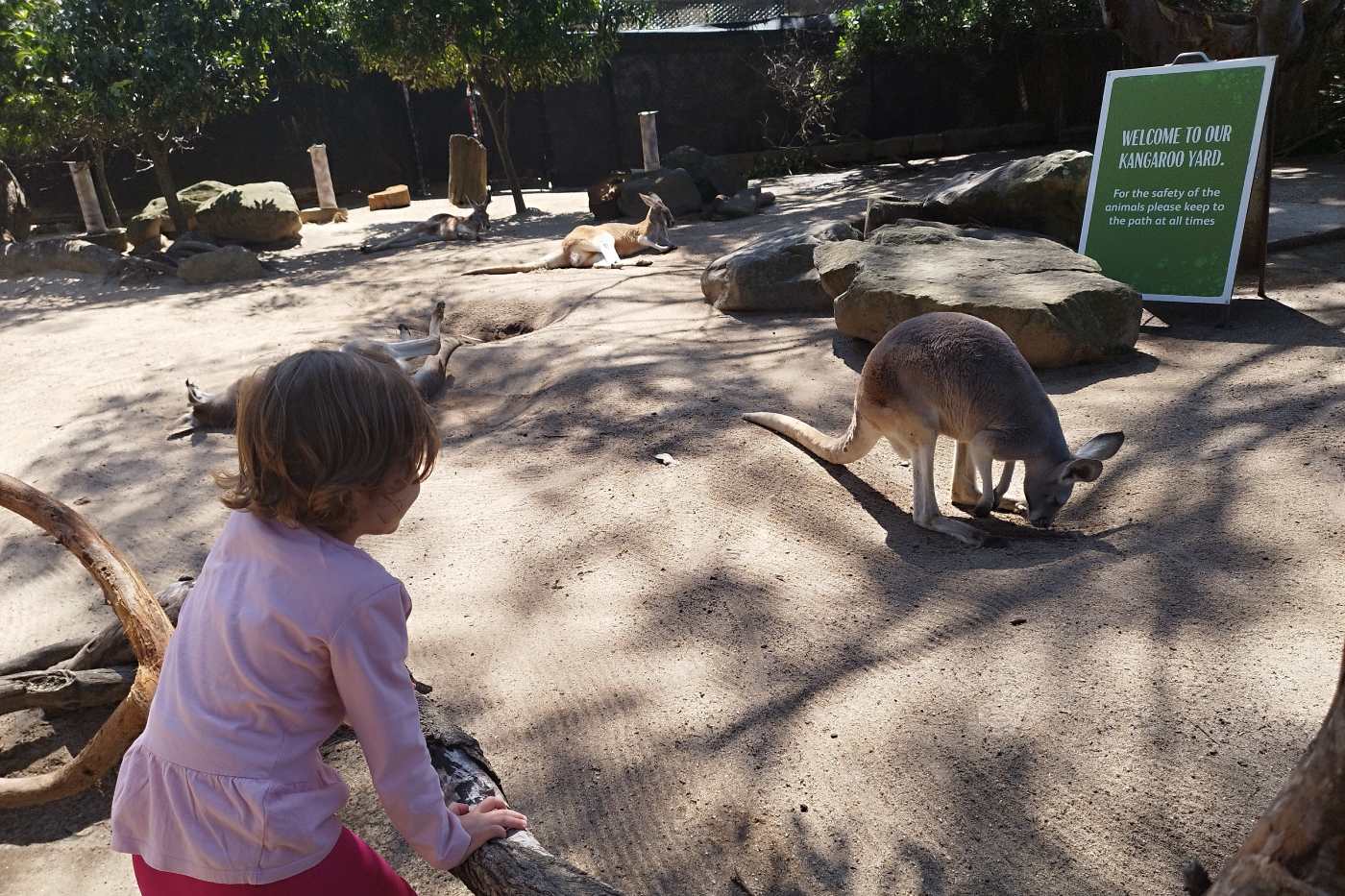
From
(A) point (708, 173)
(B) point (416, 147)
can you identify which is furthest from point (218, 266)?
(B) point (416, 147)

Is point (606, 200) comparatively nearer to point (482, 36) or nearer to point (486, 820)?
point (482, 36)

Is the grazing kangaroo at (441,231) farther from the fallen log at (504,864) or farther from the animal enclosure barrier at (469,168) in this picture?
the fallen log at (504,864)

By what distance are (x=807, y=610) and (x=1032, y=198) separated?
5.07 metres

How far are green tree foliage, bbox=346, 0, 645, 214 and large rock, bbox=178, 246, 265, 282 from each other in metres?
3.09

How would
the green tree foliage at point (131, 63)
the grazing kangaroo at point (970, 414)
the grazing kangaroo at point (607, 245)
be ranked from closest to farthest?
the grazing kangaroo at point (970, 414) → the green tree foliage at point (131, 63) → the grazing kangaroo at point (607, 245)

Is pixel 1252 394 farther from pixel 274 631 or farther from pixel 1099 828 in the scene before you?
pixel 274 631

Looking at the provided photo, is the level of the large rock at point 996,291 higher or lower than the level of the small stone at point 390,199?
lower

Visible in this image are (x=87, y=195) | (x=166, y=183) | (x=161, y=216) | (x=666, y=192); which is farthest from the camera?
(x=666, y=192)

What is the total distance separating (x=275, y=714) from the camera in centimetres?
148

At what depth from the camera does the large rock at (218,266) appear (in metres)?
9.84

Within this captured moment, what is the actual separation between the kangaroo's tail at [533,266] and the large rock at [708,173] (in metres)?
3.41

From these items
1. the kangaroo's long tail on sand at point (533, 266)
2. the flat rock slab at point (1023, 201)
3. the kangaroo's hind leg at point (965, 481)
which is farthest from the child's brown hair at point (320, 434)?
the kangaroo's long tail on sand at point (533, 266)

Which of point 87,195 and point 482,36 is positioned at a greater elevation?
point 482,36

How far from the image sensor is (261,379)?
1452 mm
